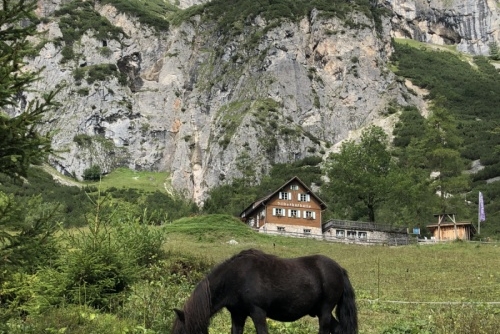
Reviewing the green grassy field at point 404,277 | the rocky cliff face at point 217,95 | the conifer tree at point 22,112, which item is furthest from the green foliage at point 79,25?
the conifer tree at point 22,112

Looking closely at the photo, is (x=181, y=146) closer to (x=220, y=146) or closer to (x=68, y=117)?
(x=220, y=146)

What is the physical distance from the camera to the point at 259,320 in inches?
359

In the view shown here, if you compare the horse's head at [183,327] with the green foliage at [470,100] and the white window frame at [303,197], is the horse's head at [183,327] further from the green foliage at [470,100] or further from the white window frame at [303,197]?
the green foliage at [470,100]

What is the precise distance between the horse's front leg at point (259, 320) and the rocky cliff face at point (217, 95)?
11489 centimetres

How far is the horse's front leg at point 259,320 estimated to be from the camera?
906 cm

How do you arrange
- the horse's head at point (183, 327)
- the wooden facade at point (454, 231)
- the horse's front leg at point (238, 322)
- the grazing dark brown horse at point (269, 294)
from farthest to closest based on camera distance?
the wooden facade at point (454, 231) < the horse's front leg at point (238, 322) < the grazing dark brown horse at point (269, 294) < the horse's head at point (183, 327)

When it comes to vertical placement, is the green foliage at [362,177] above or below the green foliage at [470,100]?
below

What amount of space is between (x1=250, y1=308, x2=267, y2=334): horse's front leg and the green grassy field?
10.3 feet

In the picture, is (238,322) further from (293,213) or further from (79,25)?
(79,25)

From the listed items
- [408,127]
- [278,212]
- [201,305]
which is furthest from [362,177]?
[408,127]

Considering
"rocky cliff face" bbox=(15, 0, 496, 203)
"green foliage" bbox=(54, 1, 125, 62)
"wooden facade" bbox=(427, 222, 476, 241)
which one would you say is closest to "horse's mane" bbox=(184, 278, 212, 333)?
"wooden facade" bbox=(427, 222, 476, 241)

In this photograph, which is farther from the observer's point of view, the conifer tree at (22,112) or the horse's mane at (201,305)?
the horse's mane at (201,305)

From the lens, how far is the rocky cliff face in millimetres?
135750

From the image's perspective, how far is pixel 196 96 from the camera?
160 meters
